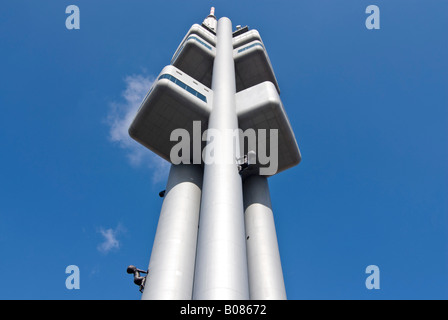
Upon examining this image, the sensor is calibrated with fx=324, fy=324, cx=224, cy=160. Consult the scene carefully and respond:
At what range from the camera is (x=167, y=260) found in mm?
18906

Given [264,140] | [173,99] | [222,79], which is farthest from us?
[222,79]

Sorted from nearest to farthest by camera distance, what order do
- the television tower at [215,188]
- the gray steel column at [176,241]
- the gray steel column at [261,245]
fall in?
the television tower at [215,188] < the gray steel column at [176,241] < the gray steel column at [261,245]

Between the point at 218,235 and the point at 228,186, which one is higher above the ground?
the point at 228,186

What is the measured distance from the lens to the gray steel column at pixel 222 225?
505 inches

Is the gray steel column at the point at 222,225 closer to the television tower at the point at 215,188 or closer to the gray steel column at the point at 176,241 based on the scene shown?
the television tower at the point at 215,188

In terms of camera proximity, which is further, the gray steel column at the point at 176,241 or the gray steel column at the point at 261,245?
the gray steel column at the point at 261,245

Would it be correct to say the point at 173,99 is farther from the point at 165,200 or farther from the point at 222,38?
the point at 222,38

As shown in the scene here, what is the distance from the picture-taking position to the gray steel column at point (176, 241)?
17859mm

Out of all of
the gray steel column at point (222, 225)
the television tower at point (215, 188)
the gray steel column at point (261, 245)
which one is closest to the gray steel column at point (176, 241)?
the television tower at point (215, 188)

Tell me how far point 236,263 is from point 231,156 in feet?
22.7

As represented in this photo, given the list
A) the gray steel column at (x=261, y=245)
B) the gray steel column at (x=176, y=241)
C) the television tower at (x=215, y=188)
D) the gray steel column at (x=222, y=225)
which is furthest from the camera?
the gray steel column at (x=261, y=245)

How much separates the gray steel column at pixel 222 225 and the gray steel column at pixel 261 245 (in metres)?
5.08
